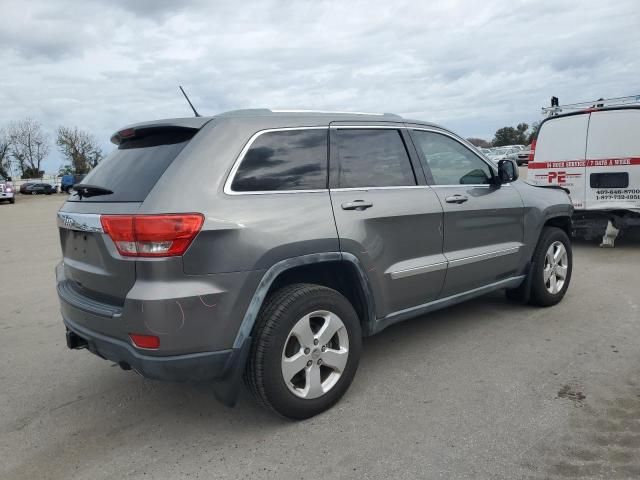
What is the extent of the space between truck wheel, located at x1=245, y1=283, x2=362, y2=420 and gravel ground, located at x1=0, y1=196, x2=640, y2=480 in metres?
0.17

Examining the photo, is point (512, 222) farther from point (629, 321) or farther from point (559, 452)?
point (559, 452)

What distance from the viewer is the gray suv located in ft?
8.77

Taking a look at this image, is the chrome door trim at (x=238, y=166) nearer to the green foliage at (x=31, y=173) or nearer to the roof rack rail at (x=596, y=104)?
the roof rack rail at (x=596, y=104)

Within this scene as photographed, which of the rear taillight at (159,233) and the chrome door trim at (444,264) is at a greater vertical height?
the rear taillight at (159,233)

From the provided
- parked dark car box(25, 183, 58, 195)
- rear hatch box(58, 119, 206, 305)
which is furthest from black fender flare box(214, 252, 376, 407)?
parked dark car box(25, 183, 58, 195)

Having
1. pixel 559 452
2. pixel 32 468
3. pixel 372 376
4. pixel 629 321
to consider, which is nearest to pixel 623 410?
pixel 559 452

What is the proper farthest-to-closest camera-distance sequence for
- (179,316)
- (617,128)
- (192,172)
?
(617,128) < (192,172) < (179,316)

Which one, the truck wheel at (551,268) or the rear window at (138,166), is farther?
the truck wheel at (551,268)

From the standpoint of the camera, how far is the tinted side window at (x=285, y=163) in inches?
118

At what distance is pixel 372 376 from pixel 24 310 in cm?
418

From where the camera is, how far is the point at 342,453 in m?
2.78

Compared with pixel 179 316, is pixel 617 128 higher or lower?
higher

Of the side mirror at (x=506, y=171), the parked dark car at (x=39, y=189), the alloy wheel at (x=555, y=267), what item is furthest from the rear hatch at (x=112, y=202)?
the parked dark car at (x=39, y=189)

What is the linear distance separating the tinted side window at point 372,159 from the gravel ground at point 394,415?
137cm
